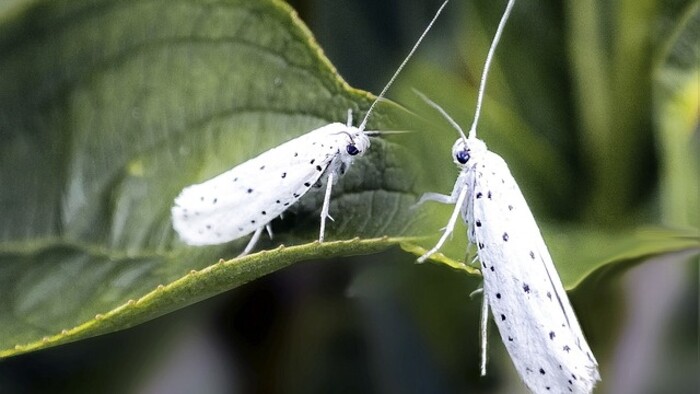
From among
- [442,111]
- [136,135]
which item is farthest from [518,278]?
[136,135]

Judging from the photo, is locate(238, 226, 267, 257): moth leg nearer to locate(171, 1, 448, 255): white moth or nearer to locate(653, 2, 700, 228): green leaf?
locate(171, 1, 448, 255): white moth

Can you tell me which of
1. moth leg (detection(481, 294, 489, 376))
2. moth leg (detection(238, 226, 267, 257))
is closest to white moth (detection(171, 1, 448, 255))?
moth leg (detection(238, 226, 267, 257))

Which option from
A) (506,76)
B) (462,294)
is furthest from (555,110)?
(462,294)

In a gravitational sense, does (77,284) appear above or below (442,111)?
below

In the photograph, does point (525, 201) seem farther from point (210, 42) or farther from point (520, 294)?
point (210, 42)

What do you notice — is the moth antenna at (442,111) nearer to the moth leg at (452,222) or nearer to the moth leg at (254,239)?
the moth leg at (452,222)

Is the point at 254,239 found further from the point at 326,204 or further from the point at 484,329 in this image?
the point at 484,329
